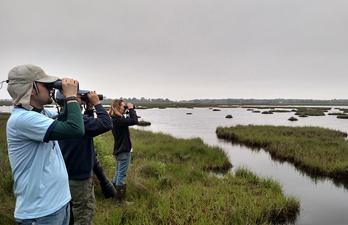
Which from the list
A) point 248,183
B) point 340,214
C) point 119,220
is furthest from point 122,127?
point 340,214

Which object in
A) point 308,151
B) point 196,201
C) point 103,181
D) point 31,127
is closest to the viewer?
point 31,127

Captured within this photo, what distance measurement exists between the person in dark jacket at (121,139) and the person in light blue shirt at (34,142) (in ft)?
7.69

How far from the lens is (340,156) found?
372 inches

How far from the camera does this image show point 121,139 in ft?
13.7

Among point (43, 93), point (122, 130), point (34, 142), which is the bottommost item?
point (122, 130)

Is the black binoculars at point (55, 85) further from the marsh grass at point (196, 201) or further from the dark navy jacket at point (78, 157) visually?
the marsh grass at point (196, 201)

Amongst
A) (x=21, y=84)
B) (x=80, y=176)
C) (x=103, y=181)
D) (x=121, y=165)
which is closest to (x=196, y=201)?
(x=121, y=165)

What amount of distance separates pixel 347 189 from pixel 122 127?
7919 mm

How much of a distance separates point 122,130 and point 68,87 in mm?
2544

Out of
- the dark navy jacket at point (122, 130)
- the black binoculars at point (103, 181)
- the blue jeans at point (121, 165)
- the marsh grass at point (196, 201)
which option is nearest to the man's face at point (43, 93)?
the black binoculars at point (103, 181)

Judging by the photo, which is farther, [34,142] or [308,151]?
[308,151]

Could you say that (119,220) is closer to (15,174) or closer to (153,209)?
(153,209)

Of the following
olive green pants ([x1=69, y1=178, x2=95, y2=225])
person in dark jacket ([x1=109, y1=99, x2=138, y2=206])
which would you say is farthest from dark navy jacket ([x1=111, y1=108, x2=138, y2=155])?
olive green pants ([x1=69, y1=178, x2=95, y2=225])

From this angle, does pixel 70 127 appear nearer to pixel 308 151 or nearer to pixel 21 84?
pixel 21 84
